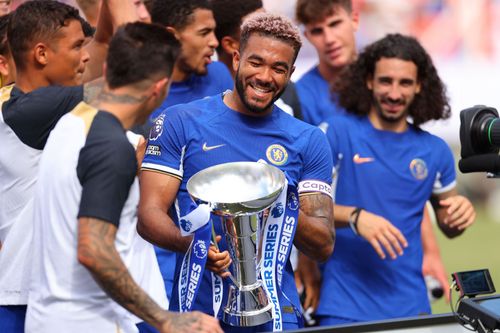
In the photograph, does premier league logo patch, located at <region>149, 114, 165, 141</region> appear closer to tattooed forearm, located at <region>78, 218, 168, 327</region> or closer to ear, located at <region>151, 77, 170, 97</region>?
ear, located at <region>151, 77, 170, 97</region>

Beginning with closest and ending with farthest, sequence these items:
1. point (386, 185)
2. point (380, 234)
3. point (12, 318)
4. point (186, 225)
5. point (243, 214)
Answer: point (243, 214)
point (186, 225)
point (12, 318)
point (380, 234)
point (386, 185)

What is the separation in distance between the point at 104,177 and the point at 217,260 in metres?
0.73

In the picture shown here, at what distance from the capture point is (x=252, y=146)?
4.67 meters

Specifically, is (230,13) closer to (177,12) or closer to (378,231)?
(177,12)

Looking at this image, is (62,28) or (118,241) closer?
(118,241)

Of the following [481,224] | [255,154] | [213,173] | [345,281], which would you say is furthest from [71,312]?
[481,224]

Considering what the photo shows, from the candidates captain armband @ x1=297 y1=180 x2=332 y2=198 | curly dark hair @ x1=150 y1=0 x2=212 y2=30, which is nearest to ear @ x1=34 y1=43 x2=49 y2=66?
captain armband @ x1=297 y1=180 x2=332 y2=198

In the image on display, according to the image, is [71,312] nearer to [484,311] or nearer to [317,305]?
[484,311]

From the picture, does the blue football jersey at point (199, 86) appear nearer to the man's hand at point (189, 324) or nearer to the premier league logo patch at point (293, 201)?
the premier league logo patch at point (293, 201)

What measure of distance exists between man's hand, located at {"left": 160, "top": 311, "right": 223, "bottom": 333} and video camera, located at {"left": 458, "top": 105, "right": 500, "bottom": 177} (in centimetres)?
140

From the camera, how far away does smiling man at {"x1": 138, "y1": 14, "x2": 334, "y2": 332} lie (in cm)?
461

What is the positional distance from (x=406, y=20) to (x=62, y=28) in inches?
245

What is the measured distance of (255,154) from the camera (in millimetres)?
4652

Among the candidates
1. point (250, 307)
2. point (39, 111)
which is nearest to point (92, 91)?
point (39, 111)
